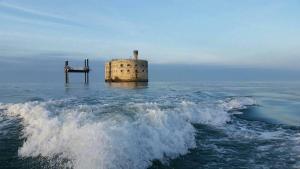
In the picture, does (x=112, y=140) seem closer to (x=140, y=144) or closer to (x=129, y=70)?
(x=140, y=144)

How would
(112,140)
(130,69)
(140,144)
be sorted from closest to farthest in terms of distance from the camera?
(112,140) → (140,144) → (130,69)

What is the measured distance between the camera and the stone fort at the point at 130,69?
62438 mm

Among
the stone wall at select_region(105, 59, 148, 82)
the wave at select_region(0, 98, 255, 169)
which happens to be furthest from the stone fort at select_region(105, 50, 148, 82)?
the wave at select_region(0, 98, 255, 169)

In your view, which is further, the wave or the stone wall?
the stone wall

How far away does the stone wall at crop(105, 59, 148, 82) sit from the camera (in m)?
62.4

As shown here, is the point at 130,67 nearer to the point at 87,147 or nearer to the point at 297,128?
the point at 297,128

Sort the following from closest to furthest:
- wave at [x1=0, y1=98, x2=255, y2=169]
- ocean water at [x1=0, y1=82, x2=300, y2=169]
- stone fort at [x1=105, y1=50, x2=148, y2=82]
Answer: wave at [x1=0, y1=98, x2=255, y2=169] → ocean water at [x1=0, y1=82, x2=300, y2=169] → stone fort at [x1=105, y1=50, x2=148, y2=82]

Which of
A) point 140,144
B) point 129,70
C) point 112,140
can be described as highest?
point 129,70

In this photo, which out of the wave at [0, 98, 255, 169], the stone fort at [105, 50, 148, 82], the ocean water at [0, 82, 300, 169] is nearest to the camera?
the wave at [0, 98, 255, 169]

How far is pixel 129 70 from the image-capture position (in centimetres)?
6278

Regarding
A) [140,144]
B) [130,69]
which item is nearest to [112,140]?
[140,144]

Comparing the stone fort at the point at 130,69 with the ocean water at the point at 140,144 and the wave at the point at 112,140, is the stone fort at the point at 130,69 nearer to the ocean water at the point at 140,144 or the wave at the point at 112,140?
the ocean water at the point at 140,144

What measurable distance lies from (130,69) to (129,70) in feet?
0.84

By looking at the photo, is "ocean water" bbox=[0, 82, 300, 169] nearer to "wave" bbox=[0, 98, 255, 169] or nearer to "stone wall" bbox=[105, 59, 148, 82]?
"wave" bbox=[0, 98, 255, 169]
